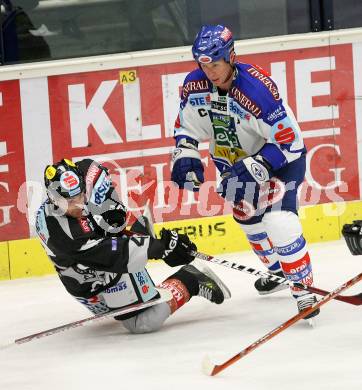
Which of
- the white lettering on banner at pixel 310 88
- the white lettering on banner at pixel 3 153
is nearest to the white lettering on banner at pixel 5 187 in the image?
the white lettering on banner at pixel 3 153

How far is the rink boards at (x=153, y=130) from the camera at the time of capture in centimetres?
567

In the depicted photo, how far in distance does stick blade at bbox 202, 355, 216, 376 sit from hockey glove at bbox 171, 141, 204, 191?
3.36ft

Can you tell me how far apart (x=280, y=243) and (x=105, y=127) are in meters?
1.64

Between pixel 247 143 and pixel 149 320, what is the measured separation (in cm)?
84

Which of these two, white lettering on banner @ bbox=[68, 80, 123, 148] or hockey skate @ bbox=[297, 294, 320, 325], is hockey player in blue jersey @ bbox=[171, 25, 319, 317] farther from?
white lettering on banner @ bbox=[68, 80, 123, 148]

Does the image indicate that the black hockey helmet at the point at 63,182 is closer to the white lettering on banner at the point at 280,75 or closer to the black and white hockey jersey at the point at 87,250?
the black and white hockey jersey at the point at 87,250

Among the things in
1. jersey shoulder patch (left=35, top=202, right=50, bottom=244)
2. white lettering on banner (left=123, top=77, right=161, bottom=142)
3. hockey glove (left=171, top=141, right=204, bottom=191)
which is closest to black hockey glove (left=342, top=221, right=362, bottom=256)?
hockey glove (left=171, top=141, right=204, bottom=191)

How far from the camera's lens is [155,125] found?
5801mm

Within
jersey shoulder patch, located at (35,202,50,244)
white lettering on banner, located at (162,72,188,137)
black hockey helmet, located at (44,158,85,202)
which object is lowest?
jersey shoulder patch, located at (35,202,50,244)

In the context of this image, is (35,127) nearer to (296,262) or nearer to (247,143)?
(247,143)

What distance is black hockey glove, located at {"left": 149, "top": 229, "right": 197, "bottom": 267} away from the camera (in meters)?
4.26

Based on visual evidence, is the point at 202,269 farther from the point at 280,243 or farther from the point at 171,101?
the point at 171,101

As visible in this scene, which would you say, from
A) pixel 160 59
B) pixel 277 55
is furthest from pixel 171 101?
pixel 277 55

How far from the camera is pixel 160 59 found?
5766mm
